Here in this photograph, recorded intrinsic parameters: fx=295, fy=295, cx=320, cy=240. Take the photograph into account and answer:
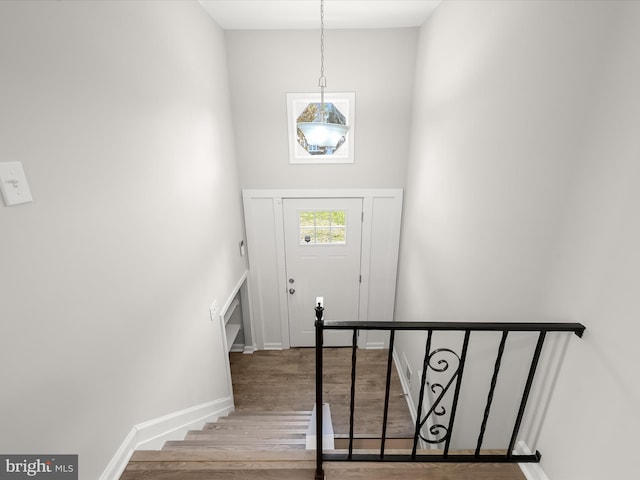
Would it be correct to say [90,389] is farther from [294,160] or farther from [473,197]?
[294,160]

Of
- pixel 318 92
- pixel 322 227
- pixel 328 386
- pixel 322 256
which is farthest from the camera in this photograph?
pixel 322 256

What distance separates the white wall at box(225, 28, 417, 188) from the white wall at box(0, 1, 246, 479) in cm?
86

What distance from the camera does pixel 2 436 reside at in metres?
0.98

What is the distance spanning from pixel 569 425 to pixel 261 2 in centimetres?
337

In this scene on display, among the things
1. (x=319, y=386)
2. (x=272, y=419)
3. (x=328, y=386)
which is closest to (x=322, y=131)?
(x=319, y=386)

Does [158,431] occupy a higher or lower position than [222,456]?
lower

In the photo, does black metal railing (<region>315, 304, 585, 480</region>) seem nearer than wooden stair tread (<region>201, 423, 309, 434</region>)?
Yes

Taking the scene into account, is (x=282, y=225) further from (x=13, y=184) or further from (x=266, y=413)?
(x=13, y=184)

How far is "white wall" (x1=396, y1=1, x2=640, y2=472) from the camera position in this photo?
940 millimetres

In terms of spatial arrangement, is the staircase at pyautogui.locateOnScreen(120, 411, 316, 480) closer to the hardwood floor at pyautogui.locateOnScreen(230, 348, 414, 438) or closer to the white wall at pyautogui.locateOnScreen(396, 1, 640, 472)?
the white wall at pyautogui.locateOnScreen(396, 1, 640, 472)

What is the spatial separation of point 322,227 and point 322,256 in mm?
399

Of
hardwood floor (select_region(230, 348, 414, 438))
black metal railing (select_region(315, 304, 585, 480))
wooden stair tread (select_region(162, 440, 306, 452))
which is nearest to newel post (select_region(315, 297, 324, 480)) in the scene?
black metal railing (select_region(315, 304, 585, 480))

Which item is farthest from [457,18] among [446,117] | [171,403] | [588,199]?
[171,403]

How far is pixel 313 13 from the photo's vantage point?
2.70 metres
